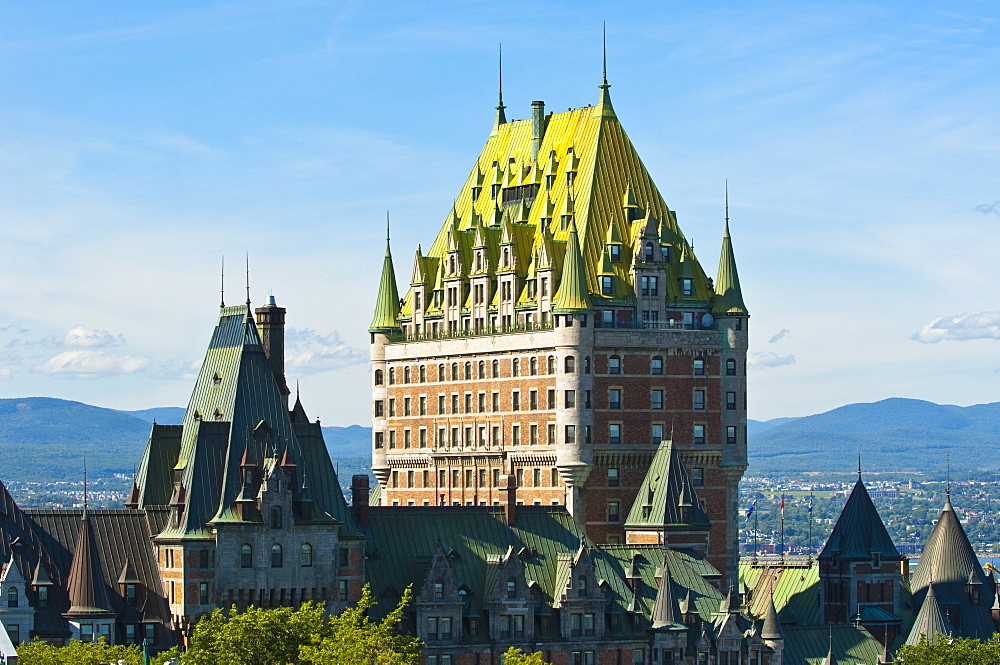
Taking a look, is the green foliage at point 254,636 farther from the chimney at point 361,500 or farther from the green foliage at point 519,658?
the chimney at point 361,500

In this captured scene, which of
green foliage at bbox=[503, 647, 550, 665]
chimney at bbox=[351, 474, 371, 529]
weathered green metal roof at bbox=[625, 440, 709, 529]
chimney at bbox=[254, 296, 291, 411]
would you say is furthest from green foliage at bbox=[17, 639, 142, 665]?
weathered green metal roof at bbox=[625, 440, 709, 529]

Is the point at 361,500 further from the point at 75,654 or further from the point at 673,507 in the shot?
the point at 75,654

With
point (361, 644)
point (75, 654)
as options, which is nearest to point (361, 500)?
point (361, 644)

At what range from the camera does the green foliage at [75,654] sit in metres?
151

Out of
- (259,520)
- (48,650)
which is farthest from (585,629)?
(48,650)

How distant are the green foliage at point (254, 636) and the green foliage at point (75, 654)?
4077 millimetres

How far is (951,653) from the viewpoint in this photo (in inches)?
7667

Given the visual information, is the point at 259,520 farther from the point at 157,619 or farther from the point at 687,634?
the point at 687,634

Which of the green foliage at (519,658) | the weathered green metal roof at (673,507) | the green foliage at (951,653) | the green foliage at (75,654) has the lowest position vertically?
the green foliage at (951,653)

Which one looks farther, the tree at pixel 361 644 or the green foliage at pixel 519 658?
the green foliage at pixel 519 658

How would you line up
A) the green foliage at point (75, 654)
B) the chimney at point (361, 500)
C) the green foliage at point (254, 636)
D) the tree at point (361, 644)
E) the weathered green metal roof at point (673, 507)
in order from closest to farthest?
the green foliage at point (75, 654) < the green foliage at point (254, 636) < the tree at point (361, 644) < the chimney at point (361, 500) < the weathered green metal roof at point (673, 507)

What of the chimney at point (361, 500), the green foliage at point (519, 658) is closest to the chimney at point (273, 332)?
the chimney at point (361, 500)

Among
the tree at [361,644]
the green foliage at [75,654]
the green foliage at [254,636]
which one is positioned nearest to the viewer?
the green foliage at [75,654]

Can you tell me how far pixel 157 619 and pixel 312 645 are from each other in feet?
51.9
